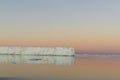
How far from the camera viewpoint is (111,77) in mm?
25391

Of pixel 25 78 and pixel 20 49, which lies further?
pixel 20 49

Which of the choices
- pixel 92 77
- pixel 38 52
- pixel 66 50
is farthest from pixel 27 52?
pixel 92 77

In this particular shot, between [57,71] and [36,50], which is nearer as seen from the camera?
[57,71]

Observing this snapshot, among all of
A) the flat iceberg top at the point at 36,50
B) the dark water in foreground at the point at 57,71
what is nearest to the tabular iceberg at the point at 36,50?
the flat iceberg top at the point at 36,50

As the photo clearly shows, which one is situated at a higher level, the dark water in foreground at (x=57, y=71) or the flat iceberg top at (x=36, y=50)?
the flat iceberg top at (x=36, y=50)

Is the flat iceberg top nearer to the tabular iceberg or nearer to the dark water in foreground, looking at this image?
the tabular iceberg

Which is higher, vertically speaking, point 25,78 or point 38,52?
point 38,52

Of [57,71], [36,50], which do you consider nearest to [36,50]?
[36,50]

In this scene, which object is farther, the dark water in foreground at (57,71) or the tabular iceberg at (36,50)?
the tabular iceberg at (36,50)

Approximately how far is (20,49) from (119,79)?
110m

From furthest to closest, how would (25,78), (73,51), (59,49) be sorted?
(59,49) → (73,51) → (25,78)

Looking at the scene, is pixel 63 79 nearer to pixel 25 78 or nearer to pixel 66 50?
pixel 25 78

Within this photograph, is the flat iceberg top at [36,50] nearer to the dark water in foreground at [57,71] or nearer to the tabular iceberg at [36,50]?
the tabular iceberg at [36,50]

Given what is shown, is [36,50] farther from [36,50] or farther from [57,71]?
[57,71]
